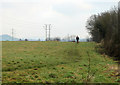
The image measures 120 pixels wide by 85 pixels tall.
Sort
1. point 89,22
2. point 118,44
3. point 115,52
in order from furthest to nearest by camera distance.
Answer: point 89,22, point 115,52, point 118,44

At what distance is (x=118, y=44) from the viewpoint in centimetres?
1889

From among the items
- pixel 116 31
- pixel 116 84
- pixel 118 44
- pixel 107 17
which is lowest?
pixel 116 84

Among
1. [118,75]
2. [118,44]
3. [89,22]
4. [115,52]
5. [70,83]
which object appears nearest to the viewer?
[70,83]

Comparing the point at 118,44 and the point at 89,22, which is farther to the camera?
the point at 89,22

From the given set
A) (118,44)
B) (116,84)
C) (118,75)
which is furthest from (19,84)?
(118,44)

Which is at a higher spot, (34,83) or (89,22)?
(89,22)

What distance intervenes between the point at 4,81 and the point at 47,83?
2.18m

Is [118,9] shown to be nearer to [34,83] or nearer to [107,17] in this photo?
[107,17]

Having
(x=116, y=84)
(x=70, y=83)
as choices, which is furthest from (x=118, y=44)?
(x=70, y=83)

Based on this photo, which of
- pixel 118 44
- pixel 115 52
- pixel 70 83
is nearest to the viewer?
pixel 70 83

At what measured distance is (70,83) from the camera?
7.26 metres

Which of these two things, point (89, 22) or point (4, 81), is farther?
point (89, 22)

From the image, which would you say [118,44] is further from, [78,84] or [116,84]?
[78,84]

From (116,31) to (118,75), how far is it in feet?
35.8
